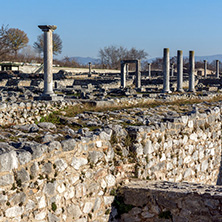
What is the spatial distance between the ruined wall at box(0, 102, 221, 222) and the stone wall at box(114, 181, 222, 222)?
0.79 ft

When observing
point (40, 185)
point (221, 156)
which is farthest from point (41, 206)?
point (221, 156)

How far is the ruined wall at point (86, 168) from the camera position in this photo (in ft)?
14.2

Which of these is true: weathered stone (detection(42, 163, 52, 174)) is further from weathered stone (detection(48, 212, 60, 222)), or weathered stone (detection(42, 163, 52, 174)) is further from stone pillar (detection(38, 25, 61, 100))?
stone pillar (detection(38, 25, 61, 100))

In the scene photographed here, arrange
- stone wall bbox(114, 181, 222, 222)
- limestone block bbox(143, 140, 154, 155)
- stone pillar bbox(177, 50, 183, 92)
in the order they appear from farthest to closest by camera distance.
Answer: stone pillar bbox(177, 50, 183, 92) < limestone block bbox(143, 140, 154, 155) < stone wall bbox(114, 181, 222, 222)

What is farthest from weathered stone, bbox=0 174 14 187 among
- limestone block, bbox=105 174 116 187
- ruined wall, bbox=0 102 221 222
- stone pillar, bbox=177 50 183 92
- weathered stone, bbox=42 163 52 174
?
stone pillar, bbox=177 50 183 92

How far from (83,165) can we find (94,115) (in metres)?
3.70

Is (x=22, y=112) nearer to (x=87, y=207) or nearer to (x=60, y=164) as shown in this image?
(x=87, y=207)

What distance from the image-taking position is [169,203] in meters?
5.55

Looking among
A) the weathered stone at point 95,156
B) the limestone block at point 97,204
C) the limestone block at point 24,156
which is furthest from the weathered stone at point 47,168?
the limestone block at point 97,204

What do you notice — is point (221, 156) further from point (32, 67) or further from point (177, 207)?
point (32, 67)

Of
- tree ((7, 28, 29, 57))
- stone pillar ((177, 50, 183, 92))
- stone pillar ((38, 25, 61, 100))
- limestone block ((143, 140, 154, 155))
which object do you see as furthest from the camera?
tree ((7, 28, 29, 57))

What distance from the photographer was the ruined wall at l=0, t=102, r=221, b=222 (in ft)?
14.2

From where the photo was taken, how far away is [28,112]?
34.4 feet

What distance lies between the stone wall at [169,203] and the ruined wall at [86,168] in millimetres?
240
